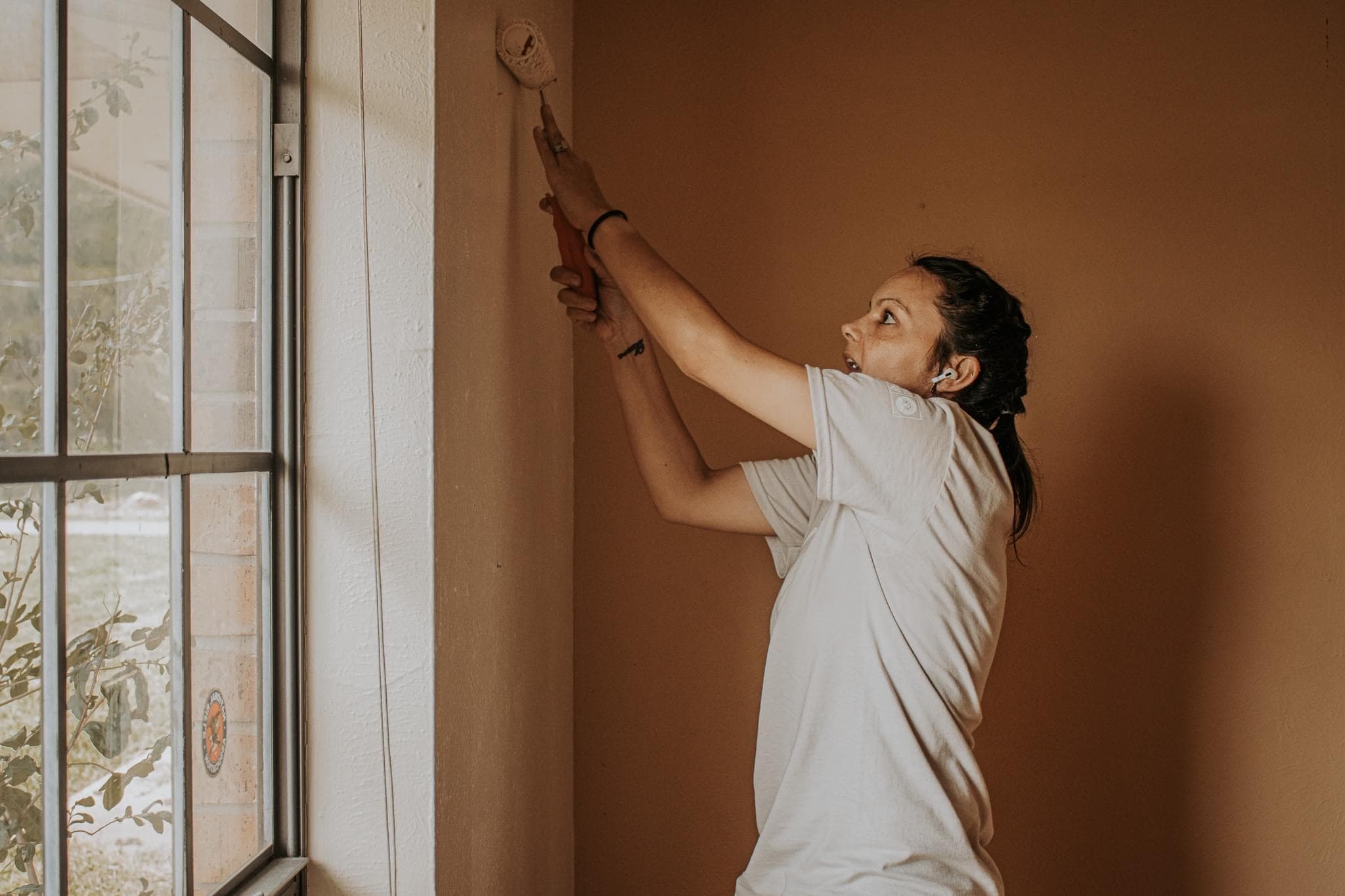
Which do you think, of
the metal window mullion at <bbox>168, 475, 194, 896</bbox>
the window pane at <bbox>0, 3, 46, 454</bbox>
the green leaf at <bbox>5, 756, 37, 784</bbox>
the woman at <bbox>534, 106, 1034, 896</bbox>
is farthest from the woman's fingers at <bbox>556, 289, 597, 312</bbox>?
the green leaf at <bbox>5, 756, 37, 784</bbox>

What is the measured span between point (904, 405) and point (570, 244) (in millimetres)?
519

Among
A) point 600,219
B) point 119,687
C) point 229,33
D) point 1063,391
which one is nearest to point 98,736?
point 119,687

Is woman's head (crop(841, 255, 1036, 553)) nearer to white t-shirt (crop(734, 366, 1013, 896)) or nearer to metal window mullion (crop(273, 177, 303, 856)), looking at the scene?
white t-shirt (crop(734, 366, 1013, 896))

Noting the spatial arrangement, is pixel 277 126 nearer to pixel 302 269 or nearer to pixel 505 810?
pixel 302 269

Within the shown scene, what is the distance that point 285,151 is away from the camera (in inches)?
38.1

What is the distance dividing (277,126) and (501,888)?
0.99m

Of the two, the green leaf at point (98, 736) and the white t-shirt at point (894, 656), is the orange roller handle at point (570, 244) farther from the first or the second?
the green leaf at point (98, 736)

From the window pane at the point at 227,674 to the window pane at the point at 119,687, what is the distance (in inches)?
1.9

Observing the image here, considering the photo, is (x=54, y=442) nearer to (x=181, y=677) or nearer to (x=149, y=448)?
(x=149, y=448)

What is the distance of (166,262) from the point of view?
2.70 ft

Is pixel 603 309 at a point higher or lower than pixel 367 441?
higher

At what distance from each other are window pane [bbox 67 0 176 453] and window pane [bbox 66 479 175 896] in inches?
2.5

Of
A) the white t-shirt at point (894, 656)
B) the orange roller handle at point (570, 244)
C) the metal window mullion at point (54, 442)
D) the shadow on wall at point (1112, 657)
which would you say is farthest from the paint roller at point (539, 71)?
the shadow on wall at point (1112, 657)

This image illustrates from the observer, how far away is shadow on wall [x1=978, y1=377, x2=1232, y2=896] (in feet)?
5.08
